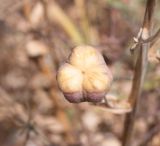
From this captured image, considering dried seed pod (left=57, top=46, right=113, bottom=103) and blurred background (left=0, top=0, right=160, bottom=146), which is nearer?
dried seed pod (left=57, top=46, right=113, bottom=103)

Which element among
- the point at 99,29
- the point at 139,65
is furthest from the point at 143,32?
the point at 99,29

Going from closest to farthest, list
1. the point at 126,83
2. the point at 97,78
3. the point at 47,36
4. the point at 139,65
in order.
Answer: the point at 97,78 < the point at 139,65 < the point at 47,36 < the point at 126,83

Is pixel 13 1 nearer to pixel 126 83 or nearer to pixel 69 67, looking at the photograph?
pixel 126 83

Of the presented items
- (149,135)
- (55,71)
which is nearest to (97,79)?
(149,135)

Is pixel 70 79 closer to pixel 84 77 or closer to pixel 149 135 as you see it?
pixel 84 77

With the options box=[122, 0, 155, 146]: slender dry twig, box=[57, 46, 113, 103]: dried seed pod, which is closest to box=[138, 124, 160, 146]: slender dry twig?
box=[122, 0, 155, 146]: slender dry twig

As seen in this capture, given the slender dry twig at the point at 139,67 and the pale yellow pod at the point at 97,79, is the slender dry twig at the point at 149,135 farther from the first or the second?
the pale yellow pod at the point at 97,79

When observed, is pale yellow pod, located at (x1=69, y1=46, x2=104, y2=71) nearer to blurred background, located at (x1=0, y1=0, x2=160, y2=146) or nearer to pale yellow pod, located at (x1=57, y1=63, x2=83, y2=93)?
pale yellow pod, located at (x1=57, y1=63, x2=83, y2=93)
